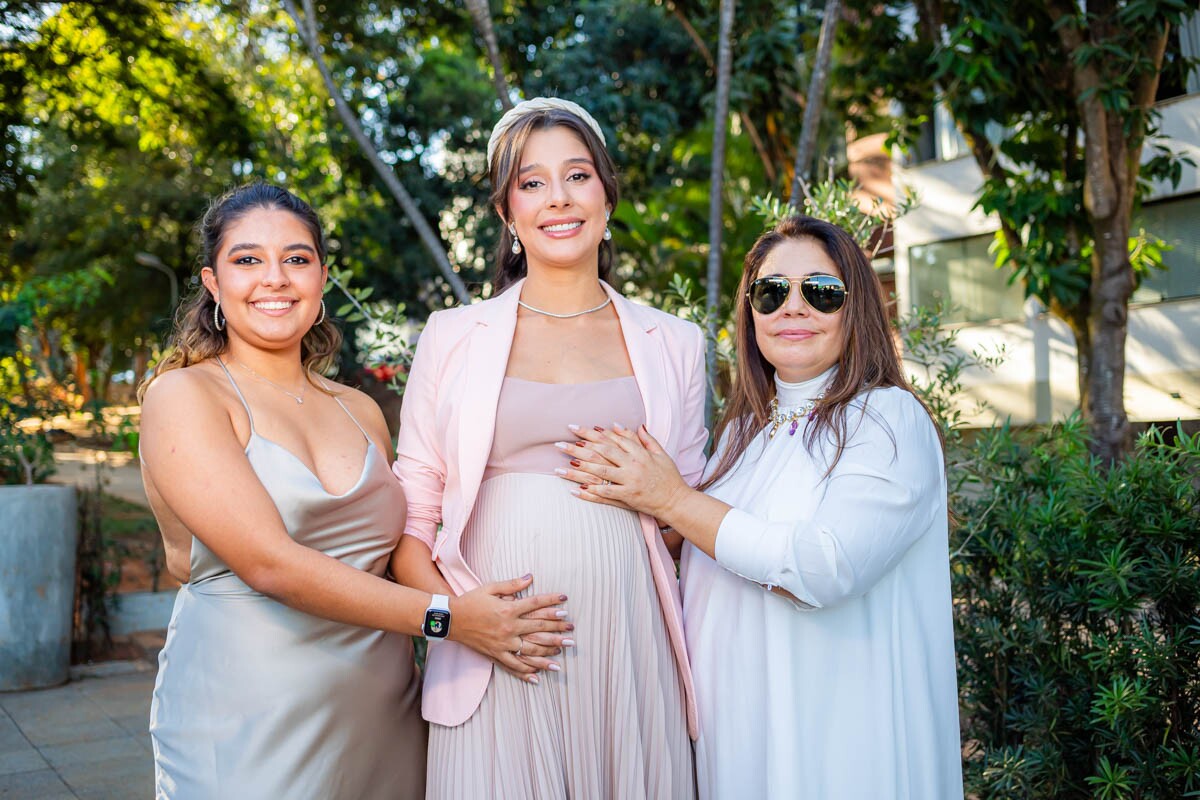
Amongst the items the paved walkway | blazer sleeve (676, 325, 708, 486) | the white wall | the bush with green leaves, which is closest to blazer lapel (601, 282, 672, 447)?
blazer sleeve (676, 325, 708, 486)

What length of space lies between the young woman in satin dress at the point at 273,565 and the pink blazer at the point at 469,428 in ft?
0.34

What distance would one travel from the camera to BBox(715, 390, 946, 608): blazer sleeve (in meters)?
2.28

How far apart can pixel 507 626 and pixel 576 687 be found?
257mm

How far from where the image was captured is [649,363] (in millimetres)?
2777

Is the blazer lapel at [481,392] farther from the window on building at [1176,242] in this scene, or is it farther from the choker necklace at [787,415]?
the window on building at [1176,242]

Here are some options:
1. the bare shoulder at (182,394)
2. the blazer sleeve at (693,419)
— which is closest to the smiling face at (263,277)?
the bare shoulder at (182,394)

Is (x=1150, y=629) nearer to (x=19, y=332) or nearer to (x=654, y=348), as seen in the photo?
(x=654, y=348)

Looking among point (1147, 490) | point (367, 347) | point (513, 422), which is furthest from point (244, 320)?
point (1147, 490)

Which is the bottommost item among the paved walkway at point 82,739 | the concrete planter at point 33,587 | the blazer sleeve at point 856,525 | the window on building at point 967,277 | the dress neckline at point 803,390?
the paved walkway at point 82,739

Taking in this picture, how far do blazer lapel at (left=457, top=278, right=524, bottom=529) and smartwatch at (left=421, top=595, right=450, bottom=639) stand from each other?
0.23 m

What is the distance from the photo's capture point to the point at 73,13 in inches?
471

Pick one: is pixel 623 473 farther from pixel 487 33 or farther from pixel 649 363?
pixel 487 33

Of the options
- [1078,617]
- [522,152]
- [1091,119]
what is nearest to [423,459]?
[522,152]

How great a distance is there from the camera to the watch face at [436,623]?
93.1 inches
